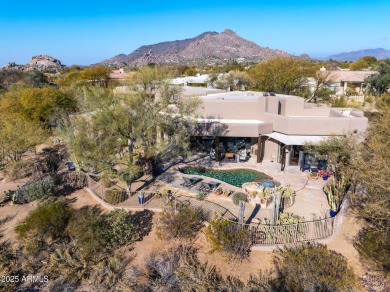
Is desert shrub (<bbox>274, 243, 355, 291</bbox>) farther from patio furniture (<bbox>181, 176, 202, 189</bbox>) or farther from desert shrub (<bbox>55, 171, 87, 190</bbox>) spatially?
desert shrub (<bbox>55, 171, 87, 190</bbox>)

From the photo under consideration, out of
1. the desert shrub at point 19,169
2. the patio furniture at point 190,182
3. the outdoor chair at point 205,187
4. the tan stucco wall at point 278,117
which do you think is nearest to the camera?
the outdoor chair at point 205,187

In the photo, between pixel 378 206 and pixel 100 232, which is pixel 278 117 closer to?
pixel 378 206

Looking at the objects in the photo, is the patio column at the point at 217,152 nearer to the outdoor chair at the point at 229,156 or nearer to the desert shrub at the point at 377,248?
the outdoor chair at the point at 229,156

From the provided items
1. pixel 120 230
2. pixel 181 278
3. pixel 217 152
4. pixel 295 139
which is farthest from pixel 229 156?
pixel 181 278

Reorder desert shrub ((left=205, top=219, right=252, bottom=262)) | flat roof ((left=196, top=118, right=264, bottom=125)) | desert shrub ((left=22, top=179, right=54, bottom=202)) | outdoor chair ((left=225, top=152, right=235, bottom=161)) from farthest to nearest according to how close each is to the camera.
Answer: outdoor chair ((left=225, top=152, right=235, bottom=161))
flat roof ((left=196, top=118, right=264, bottom=125))
desert shrub ((left=22, top=179, right=54, bottom=202))
desert shrub ((left=205, top=219, right=252, bottom=262))

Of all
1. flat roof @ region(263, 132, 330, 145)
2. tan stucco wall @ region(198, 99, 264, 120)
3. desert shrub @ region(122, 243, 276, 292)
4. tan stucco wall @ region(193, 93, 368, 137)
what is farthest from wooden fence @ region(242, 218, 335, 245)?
tan stucco wall @ region(198, 99, 264, 120)

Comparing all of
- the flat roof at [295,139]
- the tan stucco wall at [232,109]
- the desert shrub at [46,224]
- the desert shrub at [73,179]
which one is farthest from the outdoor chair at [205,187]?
the desert shrub at [73,179]
